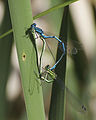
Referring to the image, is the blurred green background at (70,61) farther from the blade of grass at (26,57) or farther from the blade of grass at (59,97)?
the blade of grass at (26,57)

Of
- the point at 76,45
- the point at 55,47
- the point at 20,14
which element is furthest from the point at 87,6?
the point at 20,14

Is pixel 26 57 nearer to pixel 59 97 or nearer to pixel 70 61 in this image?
pixel 59 97

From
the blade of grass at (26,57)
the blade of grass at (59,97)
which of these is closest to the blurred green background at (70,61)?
the blade of grass at (59,97)

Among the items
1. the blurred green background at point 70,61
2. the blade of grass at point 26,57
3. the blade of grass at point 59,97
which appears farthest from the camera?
the blurred green background at point 70,61

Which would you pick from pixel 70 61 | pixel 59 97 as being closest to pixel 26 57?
pixel 59 97

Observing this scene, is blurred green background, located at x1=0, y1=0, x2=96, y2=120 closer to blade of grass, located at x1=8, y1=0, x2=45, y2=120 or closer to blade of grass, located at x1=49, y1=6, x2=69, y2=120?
blade of grass, located at x1=49, y1=6, x2=69, y2=120

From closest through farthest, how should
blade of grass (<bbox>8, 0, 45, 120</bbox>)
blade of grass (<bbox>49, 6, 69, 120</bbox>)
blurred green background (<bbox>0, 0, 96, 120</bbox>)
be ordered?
blade of grass (<bbox>8, 0, 45, 120</bbox>) < blade of grass (<bbox>49, 6, 69, 120</bbox>) < blurred green background (<bbox>0, 0, 96, 120</bbox>)

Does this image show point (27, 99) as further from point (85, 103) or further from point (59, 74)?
point (85, 103)

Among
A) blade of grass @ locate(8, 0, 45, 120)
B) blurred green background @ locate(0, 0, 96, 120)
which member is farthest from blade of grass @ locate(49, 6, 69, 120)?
blade of grass @ locate(8, 0, 45, 120)
